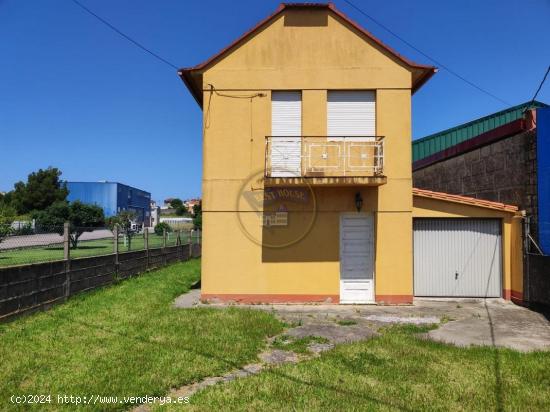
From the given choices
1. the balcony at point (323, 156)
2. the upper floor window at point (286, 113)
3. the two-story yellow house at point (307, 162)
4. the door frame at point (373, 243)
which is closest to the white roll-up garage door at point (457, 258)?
the two-story yellow house at point (307, 162)

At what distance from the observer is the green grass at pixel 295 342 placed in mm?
7062

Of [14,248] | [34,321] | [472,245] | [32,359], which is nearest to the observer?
[32,359]

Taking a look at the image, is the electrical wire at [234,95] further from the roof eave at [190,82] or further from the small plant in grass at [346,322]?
the small plant in grass at [346,322]

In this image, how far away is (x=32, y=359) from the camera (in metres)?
6.09

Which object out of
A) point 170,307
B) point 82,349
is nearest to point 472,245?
point 170,307

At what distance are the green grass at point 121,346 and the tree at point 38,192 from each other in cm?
5610

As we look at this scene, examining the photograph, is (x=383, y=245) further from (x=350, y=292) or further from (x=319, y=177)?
(x=319, y=177)

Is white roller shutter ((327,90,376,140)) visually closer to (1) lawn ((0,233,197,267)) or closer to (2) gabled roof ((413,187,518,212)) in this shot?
(2) gabled roof ((413,187,518,212))

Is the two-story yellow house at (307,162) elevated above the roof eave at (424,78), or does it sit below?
below

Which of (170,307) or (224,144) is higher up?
(224,144)

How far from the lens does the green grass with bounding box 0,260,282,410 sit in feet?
17.1

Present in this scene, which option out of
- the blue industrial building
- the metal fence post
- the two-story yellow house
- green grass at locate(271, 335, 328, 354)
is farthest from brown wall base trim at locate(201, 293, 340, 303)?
the blue industrial building

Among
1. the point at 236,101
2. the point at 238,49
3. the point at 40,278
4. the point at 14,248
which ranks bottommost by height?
the point at 40,278

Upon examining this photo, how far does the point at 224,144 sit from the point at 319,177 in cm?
261
